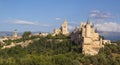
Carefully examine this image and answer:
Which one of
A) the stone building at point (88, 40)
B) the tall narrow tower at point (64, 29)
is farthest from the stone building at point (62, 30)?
the stone building at point (88, 40)

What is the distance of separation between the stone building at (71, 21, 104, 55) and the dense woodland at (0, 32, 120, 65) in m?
0.98

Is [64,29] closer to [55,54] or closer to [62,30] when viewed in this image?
[62,30]

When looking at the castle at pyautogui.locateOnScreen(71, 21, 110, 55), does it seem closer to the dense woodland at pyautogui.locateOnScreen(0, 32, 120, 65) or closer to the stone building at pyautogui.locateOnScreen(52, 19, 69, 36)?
the dense woodland at pyautogui.locateOnScreen(0, 32, 120, 65)

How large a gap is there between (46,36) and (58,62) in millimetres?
22058

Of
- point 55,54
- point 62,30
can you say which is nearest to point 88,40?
point 55,54

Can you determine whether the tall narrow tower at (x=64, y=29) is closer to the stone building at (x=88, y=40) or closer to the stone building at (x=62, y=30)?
the stone building at (x=62, y=30)

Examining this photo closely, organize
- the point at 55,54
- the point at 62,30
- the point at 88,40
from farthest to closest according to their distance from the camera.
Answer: the point at 62,30 < the point at 55,54 < the point at 88,40

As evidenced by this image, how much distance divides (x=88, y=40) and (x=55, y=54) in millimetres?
7683

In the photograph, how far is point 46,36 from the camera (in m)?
79.9

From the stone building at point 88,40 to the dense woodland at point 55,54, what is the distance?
98cm

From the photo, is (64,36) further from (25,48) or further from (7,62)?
(7,62)

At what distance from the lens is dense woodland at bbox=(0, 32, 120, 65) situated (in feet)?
188

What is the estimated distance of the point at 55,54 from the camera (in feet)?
215

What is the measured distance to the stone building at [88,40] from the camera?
6069cm
